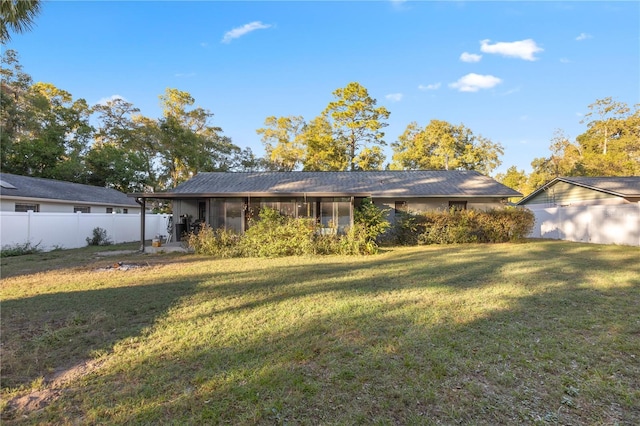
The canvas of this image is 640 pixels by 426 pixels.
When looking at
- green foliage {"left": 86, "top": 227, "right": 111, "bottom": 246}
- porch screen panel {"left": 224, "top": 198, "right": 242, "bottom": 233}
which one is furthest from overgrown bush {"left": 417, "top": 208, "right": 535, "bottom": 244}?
green foliage {"left": 86, "top": 227, "right": 111, "bottom": 246}

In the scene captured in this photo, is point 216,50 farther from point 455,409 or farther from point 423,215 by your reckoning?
point 455,409

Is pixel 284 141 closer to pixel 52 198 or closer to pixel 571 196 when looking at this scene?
pixel 52 198

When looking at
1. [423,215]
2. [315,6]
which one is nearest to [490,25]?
[315,6]

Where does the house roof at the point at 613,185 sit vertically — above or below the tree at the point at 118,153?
below

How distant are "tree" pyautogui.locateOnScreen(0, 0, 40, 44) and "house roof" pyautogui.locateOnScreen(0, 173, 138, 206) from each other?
10.5 meters

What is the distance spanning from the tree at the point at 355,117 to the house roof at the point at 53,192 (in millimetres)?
16441

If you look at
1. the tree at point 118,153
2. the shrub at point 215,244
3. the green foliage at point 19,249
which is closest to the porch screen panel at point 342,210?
the shrub at point 215,244

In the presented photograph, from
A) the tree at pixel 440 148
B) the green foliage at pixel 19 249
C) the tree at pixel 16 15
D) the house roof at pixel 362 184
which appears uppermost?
the tree at pixel 440 148

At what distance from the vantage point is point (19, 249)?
35.1 feet

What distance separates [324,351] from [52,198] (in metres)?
16.9

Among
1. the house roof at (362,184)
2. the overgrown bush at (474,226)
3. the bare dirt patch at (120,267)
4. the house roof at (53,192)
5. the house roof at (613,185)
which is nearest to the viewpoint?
the bare dirt patch at (120,267)

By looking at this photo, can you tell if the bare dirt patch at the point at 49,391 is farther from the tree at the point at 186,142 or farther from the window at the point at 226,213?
the tree at the point at 186,142

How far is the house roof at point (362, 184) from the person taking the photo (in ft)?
48.9

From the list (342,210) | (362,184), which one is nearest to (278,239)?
(342,210)
